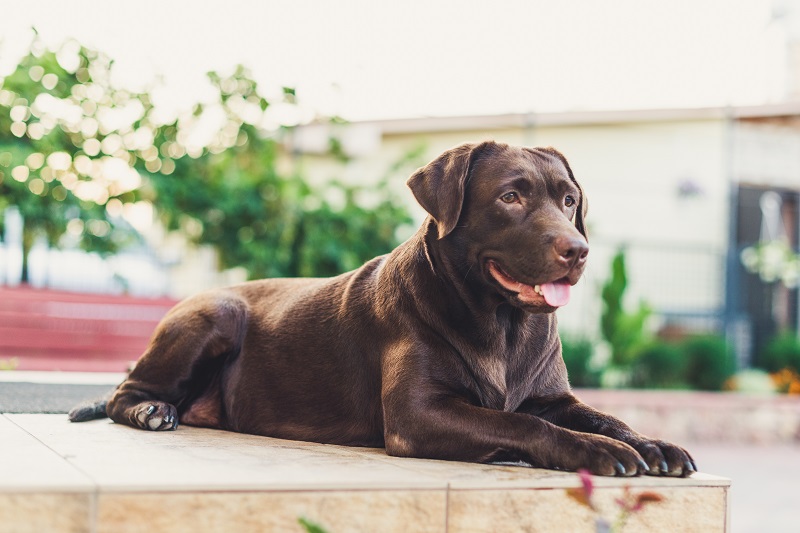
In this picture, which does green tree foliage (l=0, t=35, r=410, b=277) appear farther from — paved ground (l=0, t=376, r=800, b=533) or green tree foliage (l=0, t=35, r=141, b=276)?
paved ground (l=0, t=376, r=800, b=533)

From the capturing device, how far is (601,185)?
16.0 metres

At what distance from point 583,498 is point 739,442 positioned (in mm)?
10124

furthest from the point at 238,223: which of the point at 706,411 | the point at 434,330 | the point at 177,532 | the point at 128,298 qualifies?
the point at 177,532

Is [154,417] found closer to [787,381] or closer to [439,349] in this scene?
[439,349]

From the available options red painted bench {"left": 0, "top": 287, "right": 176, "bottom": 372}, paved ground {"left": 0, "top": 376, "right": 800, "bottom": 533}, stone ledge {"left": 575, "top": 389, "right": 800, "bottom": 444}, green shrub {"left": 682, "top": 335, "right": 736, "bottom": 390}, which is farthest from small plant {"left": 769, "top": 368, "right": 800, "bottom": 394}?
red painted bench {"left": 0, "top": 287, "right": 176, "bottom": 372}

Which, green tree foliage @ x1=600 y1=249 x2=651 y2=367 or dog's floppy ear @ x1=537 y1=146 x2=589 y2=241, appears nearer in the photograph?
dog's floppy ear @ x1=537 y1=146 x2=589 y2=241

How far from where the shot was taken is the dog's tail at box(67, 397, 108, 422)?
3.94m

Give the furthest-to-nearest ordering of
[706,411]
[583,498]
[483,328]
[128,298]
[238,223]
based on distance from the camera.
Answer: [706,411], [238,223], [128,298], [483,328], [583,498]

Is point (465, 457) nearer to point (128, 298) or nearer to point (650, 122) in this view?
point (128, 298)

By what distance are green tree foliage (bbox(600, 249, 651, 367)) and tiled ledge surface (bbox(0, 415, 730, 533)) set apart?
31.0 feet

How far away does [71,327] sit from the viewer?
28.6 feet

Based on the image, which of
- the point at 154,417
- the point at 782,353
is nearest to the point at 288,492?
the point at 154,417

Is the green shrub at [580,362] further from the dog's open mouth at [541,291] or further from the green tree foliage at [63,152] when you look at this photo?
the dog's open mouth at [541,291]

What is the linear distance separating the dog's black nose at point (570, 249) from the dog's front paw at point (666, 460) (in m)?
0.61
